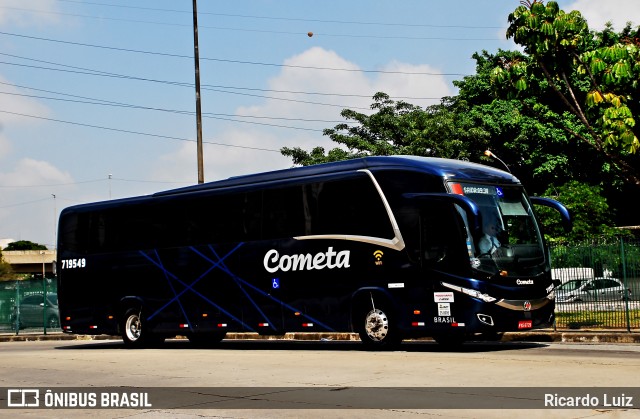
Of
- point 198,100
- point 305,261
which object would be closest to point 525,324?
point 305,261

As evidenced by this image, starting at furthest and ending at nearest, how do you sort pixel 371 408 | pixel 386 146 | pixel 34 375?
pixel 386 146 < pixel 34 375 < pixel 371 408

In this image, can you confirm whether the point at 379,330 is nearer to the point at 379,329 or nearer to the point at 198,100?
the point at 379,329

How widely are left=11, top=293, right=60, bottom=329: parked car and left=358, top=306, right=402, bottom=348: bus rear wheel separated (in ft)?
65.9

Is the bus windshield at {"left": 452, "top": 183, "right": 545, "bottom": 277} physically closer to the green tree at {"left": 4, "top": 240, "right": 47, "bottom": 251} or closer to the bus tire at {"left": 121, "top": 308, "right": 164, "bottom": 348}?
the bus tire at {"left": 121, "top": 308, "right": 164, "bottom": 348}

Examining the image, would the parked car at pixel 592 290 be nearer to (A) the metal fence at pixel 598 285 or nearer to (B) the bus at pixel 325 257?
(A) the metal fence at pixel 598 285

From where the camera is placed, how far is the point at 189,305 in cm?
2256

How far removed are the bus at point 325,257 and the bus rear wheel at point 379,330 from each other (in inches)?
0.9

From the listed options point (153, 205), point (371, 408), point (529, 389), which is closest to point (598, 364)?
point (529, 389)

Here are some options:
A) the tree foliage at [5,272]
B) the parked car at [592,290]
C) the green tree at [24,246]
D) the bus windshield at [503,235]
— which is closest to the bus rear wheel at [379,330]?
the bus windshield at [503,235]

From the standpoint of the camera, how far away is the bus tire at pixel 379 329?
18344 millimetres

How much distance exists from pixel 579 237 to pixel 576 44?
32.1 m

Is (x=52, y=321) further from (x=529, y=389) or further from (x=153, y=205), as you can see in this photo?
(x=529, y=389)

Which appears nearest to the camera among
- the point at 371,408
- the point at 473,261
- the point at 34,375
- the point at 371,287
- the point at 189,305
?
the point at 371,408

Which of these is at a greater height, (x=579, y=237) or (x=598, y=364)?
(x=579, y=237)
